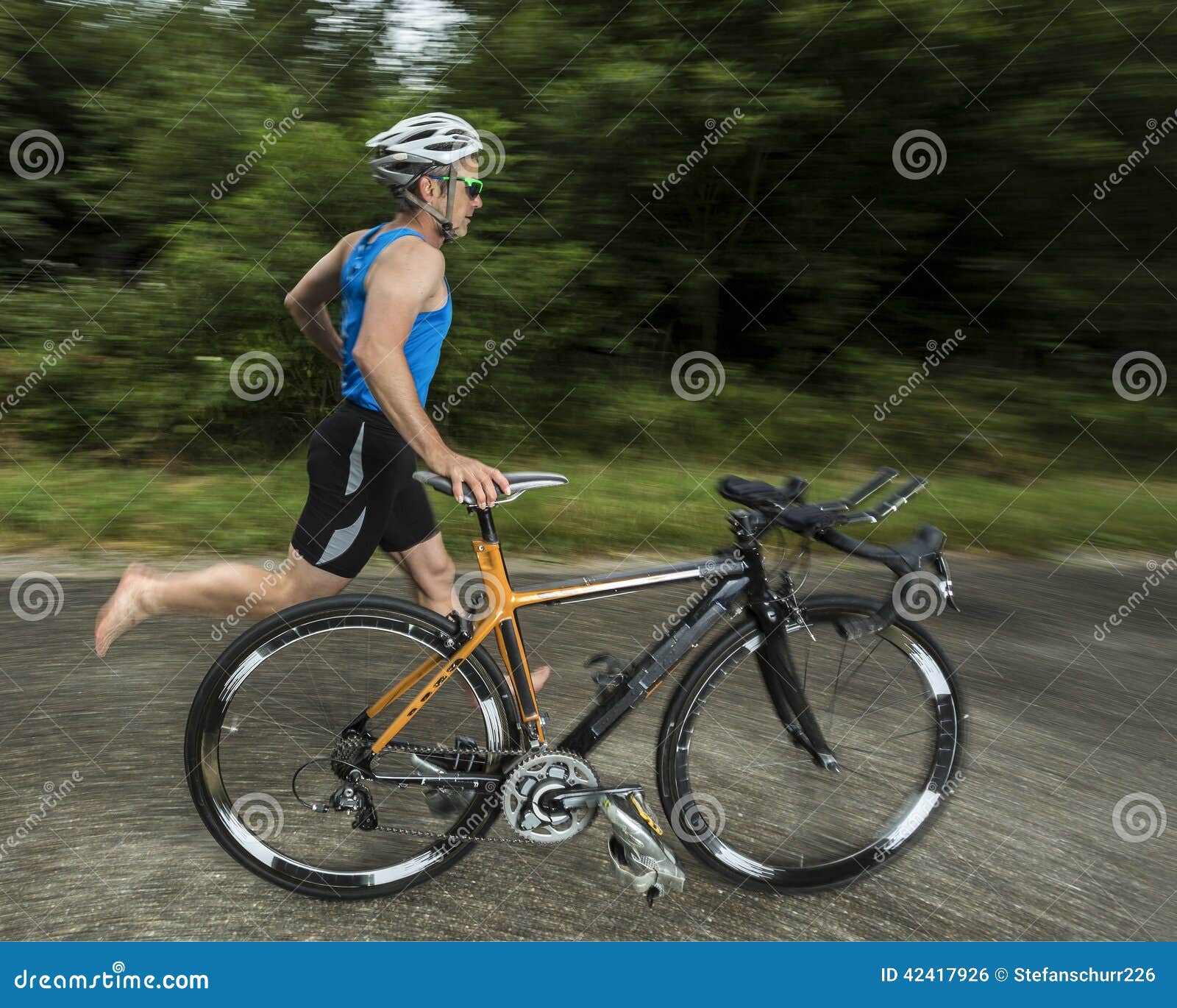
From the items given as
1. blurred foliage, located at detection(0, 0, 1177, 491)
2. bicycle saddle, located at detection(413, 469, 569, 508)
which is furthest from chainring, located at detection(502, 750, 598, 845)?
blurred foliage, located at detection(0, 0, 1177, 491)

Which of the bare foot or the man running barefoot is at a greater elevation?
the man running barefoot

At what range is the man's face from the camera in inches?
122

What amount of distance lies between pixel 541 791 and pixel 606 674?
36 cm

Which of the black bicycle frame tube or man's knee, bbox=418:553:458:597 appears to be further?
man's knee, bbox=418:553:458:597

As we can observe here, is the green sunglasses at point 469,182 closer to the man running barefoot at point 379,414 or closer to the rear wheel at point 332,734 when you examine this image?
the man running barefoot at point 379,414

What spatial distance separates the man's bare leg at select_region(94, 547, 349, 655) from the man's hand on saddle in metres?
0.58

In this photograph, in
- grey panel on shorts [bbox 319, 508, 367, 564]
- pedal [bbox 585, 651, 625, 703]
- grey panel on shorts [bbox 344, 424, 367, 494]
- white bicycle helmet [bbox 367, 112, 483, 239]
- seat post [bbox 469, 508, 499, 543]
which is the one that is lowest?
grey panel on shorts [bbox 319, 508, 367, 564]

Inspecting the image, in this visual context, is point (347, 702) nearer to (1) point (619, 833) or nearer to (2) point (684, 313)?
(1) point (619, 833)

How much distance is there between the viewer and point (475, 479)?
Result: 2.79 metres

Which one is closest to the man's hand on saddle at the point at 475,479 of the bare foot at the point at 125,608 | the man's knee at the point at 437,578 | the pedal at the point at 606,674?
the pedal at the point at 606,674

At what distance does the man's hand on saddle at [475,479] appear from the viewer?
2.78 metres

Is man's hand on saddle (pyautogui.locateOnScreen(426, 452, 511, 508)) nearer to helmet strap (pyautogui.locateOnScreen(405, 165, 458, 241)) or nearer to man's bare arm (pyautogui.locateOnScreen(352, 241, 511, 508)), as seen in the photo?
man's bare arm (pyautogui.locateOnScreen(352, 241, 511, 508))

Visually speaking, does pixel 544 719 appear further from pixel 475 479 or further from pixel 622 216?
pixel 622 216

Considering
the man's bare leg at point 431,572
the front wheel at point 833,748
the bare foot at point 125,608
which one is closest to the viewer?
the front wheel at point 833,748
